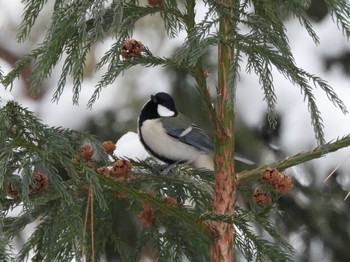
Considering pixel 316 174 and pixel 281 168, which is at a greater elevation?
pixel 316 174

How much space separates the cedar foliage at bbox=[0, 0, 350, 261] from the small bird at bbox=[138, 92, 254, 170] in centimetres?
53

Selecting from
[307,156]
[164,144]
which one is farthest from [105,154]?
[164,144]

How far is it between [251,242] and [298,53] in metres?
1.41

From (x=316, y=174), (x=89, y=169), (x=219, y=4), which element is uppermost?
(x=316, y=174)

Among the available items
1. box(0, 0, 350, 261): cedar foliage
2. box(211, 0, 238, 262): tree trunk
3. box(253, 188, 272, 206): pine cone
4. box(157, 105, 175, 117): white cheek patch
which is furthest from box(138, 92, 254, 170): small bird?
box(253, 188, 272, 206): pine cone

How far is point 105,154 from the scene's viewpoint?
5.42 ft

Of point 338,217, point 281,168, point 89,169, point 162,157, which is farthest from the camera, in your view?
point 338,217

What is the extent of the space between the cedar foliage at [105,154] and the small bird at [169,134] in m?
0.53

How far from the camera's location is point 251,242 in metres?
1.87

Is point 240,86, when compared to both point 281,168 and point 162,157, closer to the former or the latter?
point 162,157

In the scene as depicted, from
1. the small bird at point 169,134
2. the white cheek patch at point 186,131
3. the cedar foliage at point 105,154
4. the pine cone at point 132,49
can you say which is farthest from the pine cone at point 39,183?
the white cheek patch at point 186,131

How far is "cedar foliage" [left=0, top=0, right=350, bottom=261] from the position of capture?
158 cm

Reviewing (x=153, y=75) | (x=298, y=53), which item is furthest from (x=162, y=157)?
(x=298, y=53)

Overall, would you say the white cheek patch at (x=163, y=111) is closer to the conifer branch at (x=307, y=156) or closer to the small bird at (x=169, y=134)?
the small bird at (x=169, y=134)
